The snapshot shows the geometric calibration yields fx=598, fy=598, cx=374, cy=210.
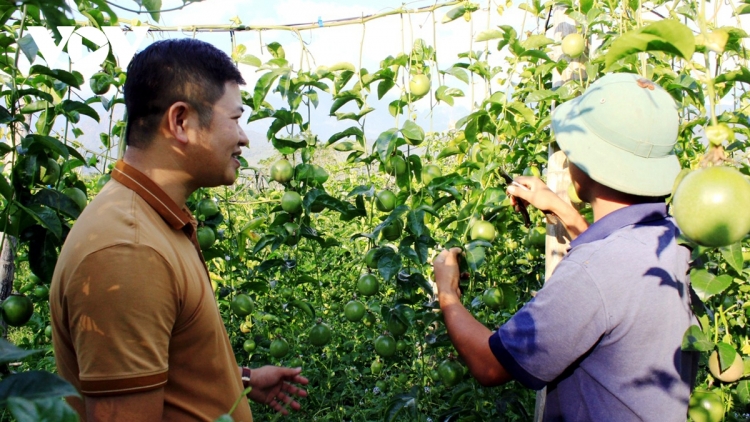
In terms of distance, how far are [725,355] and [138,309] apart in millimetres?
1651

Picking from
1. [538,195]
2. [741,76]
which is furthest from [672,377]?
[741,76]

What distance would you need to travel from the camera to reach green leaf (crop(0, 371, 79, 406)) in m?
0.58

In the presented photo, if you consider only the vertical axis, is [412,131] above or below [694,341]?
above

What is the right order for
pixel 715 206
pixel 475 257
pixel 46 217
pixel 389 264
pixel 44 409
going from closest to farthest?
1. pixel 44 409
2. pixel 715 206
3. pixel 46 217
4. pixel 475 257
5. pixel 389 264

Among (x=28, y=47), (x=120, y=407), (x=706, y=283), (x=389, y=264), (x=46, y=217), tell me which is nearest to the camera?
(x=120, y=407)

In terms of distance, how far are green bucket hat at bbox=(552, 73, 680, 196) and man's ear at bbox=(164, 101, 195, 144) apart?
933 mm

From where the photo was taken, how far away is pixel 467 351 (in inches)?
59.8

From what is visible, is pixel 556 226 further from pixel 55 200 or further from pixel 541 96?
pixel 55 200

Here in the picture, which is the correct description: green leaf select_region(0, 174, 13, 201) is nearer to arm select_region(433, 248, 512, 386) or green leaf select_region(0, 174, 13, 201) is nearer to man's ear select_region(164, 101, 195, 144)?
man's ear select_region(164, 101, 195, 144)

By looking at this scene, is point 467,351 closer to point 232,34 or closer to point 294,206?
point 294,206

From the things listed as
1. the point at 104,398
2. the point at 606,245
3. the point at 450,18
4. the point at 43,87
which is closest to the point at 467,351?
the point at 606,245

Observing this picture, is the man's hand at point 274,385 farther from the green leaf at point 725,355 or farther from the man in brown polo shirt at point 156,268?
the green leaf at point 725,355

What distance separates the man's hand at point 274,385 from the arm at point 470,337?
1.61 ft

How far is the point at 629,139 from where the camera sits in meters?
1.43
